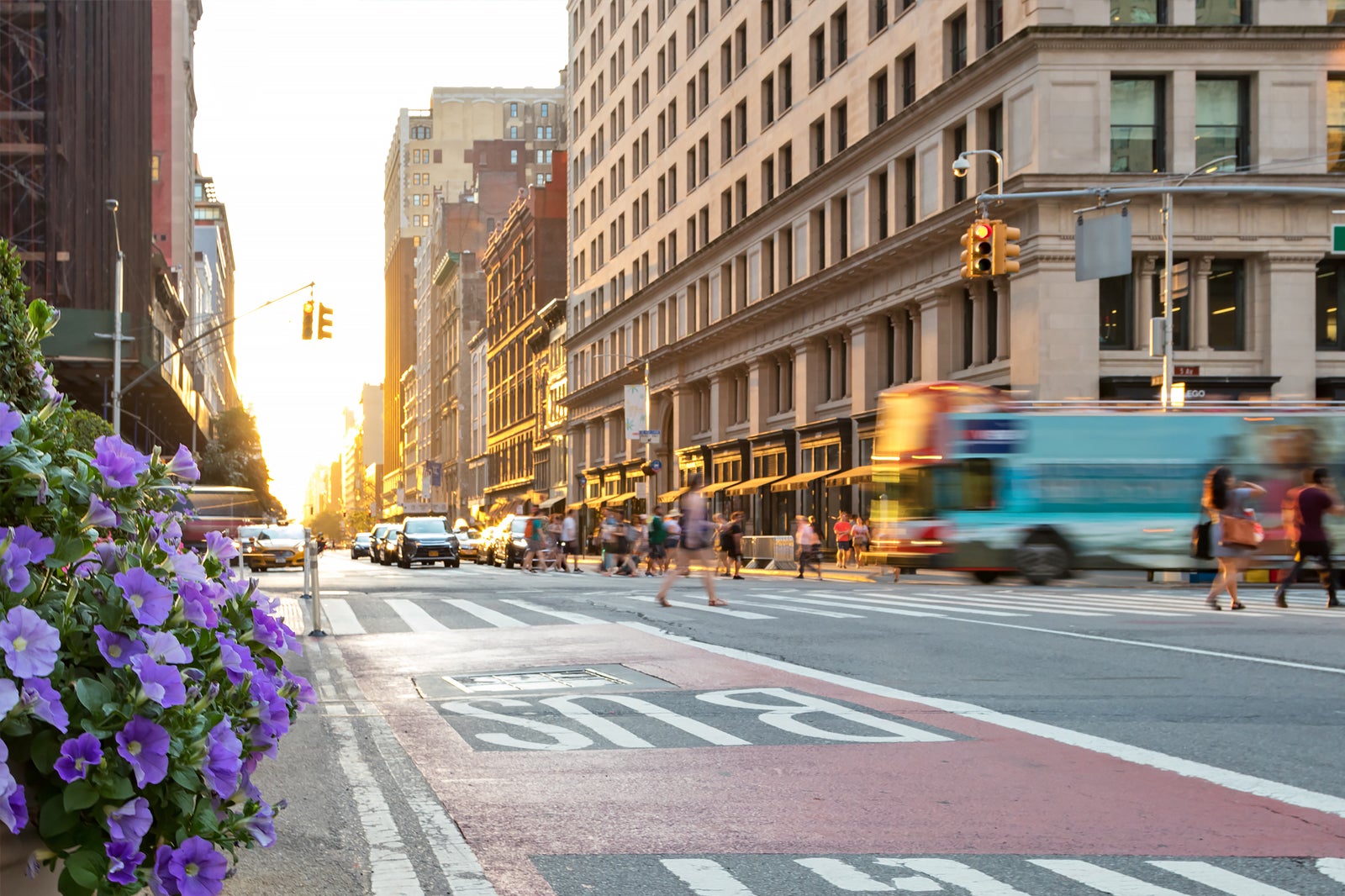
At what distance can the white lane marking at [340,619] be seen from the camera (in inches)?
659

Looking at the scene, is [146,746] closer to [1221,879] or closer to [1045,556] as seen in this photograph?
[1221,879]

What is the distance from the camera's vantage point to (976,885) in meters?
5.03

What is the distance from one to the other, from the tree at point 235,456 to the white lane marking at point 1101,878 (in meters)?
77.5

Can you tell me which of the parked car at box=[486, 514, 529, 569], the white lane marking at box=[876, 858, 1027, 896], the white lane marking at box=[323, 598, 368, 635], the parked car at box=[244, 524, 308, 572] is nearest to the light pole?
the white lane marking at box=[323, 598, 368, 635]

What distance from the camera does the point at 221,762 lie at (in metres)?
3.31

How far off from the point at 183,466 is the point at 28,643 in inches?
45.7

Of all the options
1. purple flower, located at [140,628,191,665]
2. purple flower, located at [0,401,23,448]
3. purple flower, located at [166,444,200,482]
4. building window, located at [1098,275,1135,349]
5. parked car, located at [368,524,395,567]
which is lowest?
parked car, located at [368,524,395,567]

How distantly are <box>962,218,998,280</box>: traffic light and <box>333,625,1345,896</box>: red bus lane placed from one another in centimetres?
1279

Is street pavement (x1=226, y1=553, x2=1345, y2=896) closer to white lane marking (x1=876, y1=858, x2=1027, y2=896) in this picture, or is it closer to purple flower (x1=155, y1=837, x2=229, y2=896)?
white lane marking (x1=876, y1=858, x2=1027, y2=896)

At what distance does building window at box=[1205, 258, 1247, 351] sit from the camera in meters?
35.7

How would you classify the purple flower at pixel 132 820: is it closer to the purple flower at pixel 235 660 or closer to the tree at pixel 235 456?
the purple flower at pixel 235 660

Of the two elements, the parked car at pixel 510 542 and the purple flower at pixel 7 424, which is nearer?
the purple flower at pixel 7 424

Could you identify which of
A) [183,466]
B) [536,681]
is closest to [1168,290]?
[536,681]

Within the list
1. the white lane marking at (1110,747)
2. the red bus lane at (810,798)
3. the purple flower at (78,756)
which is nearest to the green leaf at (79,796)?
the purple flower at (78,756)
